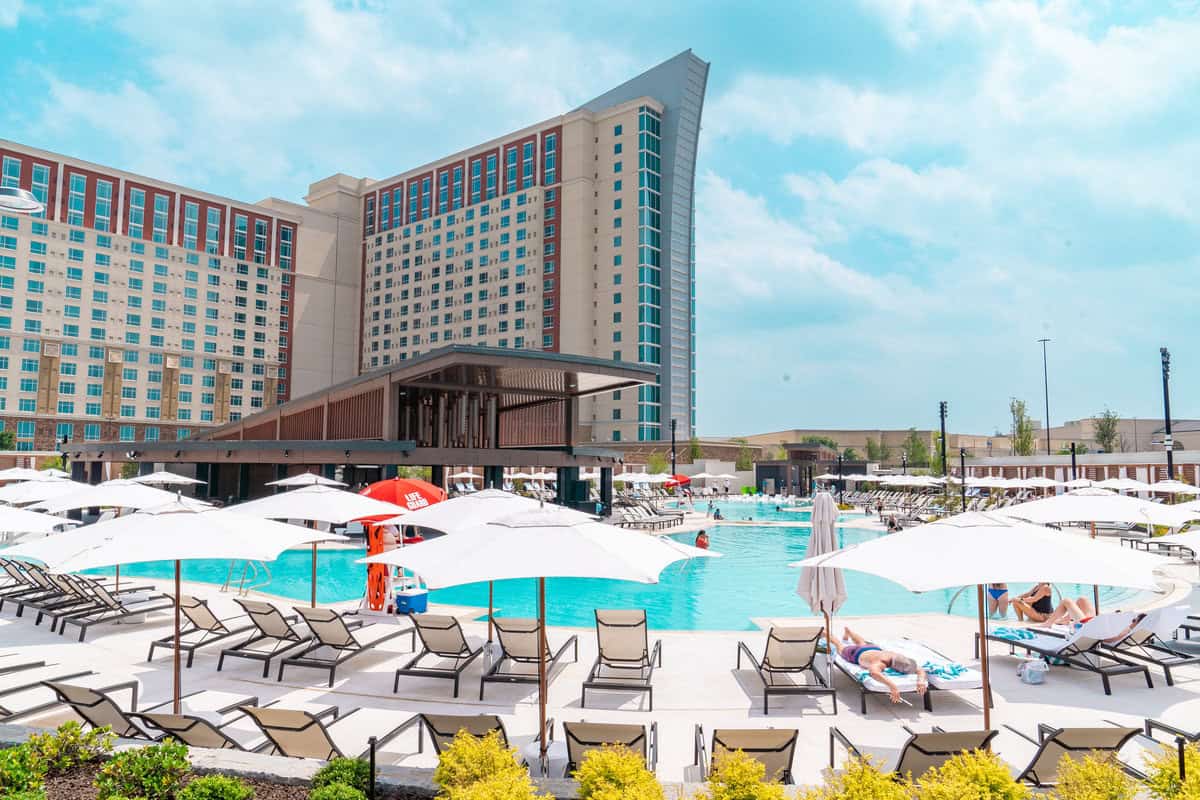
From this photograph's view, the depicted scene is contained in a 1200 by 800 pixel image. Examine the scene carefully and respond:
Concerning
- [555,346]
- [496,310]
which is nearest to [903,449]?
[555,346]

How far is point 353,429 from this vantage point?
102 feet

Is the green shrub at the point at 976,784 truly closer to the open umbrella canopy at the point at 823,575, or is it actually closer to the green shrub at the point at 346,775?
the green shrub at the point at 346,775

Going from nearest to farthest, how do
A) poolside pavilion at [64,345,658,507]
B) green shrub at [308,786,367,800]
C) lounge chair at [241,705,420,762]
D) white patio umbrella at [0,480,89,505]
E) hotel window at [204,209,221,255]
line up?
green shrub at [308,786,367,800], lounge chair at [241,705,420,762], white patio umbrella at [0,480,89,505], poolside pavilion at [64,345,658,507], hotel window at [204,209,221,255]

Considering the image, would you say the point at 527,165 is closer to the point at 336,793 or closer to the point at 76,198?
the point at 76,198

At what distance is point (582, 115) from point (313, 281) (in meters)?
36.6

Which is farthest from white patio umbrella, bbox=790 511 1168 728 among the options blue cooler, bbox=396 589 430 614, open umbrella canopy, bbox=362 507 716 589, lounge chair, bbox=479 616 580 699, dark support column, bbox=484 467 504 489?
dark support column, bbox=484 467 504 489

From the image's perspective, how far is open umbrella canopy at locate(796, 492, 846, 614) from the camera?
975cm

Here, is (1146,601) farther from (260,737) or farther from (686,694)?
(260,737)

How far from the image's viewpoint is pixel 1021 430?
6650cm

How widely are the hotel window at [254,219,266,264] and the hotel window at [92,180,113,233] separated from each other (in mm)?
13735

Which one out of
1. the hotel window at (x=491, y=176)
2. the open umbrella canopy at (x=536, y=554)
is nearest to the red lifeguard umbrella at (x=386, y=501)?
the open umbrella canopy at (x=536, y=554)

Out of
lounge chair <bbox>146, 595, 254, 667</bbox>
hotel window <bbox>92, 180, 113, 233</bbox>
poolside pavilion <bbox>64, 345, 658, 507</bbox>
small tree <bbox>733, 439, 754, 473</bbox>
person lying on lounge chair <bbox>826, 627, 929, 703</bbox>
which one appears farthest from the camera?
small tree <bbox>733, 439, 754, 473</bbox>

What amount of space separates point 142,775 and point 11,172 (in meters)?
78.7

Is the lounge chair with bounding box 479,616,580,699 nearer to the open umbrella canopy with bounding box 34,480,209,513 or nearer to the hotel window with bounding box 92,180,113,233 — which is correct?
the open umbrella canopy with bounding box 34,480,209,513
